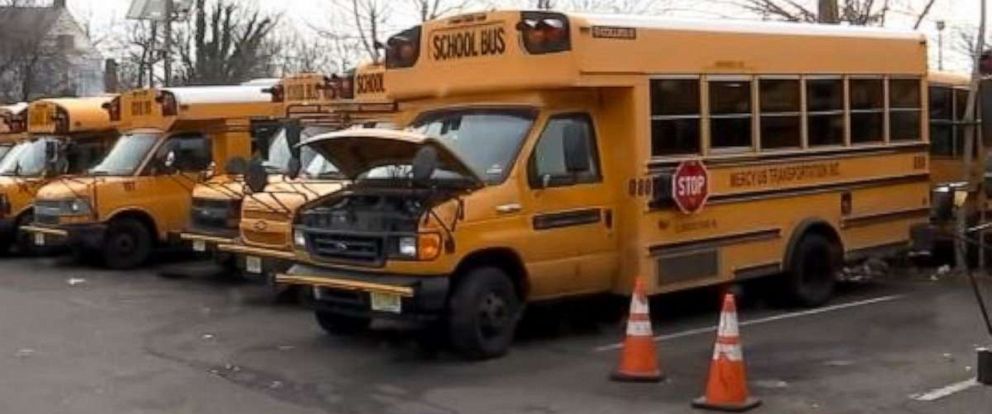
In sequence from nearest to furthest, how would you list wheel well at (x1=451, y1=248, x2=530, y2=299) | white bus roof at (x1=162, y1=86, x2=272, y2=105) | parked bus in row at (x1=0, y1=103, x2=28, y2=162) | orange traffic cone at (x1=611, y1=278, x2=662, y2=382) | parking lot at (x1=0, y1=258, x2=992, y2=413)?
parking lot at (x1=0, y1=258, x2=992, y2=413), orange traffic cone at (x1=611, y1=278, x2=662, y2=382), wheel well at (x1=451, y1=248, x2=530, y2=299), white bus roof at (x1=162, y1=86, x2=272, y2=105), parked bus in row at (x1=0, y1=103, x2=28, y2=162)

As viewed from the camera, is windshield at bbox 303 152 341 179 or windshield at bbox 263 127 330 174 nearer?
windshield at bbox 303 152 341 179

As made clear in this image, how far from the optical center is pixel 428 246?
33.9 ft

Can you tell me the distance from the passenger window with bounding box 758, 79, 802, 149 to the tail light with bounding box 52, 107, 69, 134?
1142 centimetres

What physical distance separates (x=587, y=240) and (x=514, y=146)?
103 centimetres

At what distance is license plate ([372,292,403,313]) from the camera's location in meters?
10.4

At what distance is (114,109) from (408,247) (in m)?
10.4

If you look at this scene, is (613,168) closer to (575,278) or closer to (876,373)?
(575,278)

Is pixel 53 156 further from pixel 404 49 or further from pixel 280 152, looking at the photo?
pixel 404 49

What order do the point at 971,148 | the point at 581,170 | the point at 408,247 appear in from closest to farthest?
the point at 971,148 < the point at 408,247 < the point at 581,170

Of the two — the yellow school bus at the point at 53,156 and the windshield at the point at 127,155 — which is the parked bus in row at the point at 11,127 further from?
the windshield at the point at 127,155

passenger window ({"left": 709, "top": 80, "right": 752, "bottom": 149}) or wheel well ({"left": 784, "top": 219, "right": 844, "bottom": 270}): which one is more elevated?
passenger window ({"left": 709, "top": 80, "right": 752, "bottom": 149})

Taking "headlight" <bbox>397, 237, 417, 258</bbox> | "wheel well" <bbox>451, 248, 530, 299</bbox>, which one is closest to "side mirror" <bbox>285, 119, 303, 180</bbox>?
"wheel well" <bbox>451, 248, 530, 299</bbox>

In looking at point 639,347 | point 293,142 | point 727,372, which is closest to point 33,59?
point 293,142

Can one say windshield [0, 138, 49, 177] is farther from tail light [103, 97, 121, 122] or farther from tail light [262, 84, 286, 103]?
tail light [262, 84, 286, 103]
